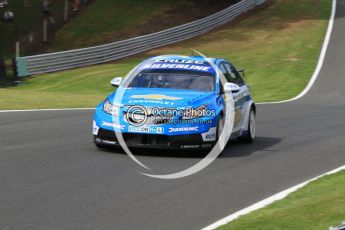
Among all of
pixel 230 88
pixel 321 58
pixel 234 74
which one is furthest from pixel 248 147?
pixel 321 58

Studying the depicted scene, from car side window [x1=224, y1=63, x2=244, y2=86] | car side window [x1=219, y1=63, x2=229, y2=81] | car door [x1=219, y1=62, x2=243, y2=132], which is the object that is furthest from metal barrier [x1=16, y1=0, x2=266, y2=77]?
car side window [x1=219, y1=63, x2=229, y2=81]

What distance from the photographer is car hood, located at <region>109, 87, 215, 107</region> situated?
10.9 metres

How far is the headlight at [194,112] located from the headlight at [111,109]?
960 millimetres

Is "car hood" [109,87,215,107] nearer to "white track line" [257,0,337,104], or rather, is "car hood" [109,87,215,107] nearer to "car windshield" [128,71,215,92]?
"car windshield" [128,71,215,92]

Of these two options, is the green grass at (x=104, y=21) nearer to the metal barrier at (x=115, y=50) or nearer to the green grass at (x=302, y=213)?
the metal barrier at (x=115, y=50)

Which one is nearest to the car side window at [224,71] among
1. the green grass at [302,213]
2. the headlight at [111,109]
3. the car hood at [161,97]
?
the car hood at [161,97]

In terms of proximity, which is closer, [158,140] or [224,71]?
[158,140]

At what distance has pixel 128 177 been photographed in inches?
357

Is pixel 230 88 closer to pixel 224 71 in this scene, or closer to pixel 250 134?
pixel 224 71

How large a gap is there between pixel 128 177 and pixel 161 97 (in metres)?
2.25

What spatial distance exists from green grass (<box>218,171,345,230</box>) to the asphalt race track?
0.40 meters

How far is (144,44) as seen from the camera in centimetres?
3962

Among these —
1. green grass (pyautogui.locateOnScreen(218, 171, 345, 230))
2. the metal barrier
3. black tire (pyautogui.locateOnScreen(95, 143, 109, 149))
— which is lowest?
the metal barrier

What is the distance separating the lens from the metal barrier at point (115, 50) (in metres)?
34.1
